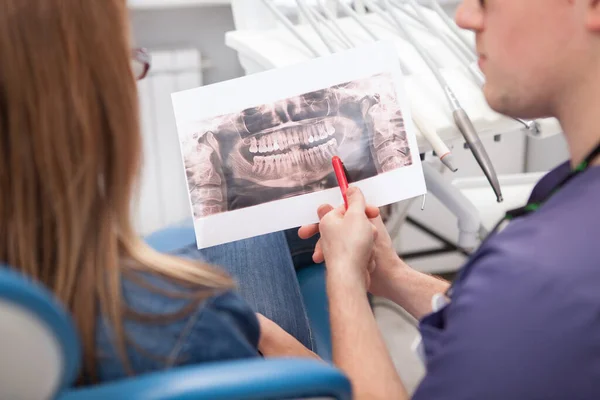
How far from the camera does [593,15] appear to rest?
1.82 ft

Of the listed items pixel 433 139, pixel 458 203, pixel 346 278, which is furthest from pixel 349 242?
pixel 458 203

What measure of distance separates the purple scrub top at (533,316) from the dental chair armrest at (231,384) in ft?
0.45

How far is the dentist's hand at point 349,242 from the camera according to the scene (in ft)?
2.45

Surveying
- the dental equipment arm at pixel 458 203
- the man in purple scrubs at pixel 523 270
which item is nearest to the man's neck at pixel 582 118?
the man in purple scrubs at pixel 523 270

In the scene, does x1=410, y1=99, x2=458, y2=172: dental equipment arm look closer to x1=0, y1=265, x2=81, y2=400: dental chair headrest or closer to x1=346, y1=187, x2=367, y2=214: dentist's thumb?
x1=346, y1=187, x2=367, y2=214: dentist's thumb

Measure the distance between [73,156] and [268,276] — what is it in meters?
0.47

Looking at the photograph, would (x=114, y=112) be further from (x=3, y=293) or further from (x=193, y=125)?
(x=193, y=125)

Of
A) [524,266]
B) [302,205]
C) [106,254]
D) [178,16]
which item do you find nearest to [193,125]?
[302,205]

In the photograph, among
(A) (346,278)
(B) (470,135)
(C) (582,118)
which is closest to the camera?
(C) (582,118)

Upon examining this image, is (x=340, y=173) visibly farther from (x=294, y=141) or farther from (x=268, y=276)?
(x=268, y=276)

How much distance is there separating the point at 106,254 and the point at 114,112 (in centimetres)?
11

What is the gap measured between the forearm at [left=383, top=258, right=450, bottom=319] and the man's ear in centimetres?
41

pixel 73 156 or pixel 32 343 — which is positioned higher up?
pixel 73 156

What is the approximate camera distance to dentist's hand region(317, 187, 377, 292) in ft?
2.45
